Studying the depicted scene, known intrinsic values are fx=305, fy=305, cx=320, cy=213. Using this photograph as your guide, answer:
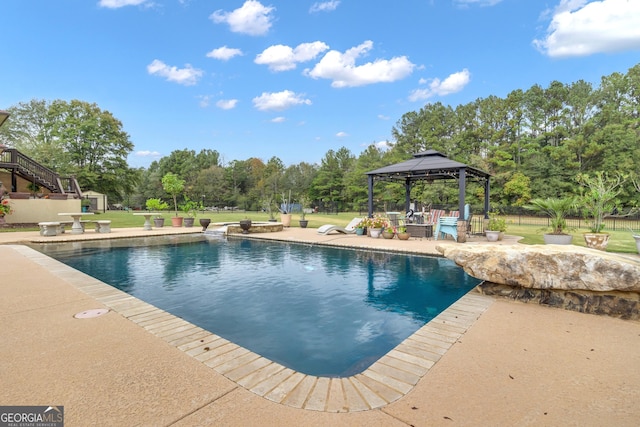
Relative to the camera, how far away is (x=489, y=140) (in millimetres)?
29141

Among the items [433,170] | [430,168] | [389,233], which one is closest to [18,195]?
[389,233]

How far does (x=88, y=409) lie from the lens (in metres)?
1.70

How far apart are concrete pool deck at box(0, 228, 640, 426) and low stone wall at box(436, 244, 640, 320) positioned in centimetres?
27

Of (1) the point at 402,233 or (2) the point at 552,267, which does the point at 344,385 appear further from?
(1) the point at 402,233

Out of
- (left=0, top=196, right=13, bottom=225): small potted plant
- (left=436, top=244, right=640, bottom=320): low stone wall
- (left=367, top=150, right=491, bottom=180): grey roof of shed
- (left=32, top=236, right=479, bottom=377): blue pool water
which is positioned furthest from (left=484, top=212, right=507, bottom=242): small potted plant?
(left=0, top=196, right=13, bottom=225): small potted plant

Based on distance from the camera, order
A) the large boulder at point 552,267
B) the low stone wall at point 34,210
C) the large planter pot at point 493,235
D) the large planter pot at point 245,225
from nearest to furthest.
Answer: the large boulder at point 552,267, the large planter pot at point 493,235, the large planter pot at point 245,225, the low stone wall at point 34,210

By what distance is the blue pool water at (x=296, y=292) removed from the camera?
3.31m

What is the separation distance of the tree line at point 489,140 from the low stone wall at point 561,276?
16.3 m

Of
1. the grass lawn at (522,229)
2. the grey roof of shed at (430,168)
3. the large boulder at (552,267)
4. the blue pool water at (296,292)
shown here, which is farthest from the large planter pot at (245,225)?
the large boulder at (552,267)

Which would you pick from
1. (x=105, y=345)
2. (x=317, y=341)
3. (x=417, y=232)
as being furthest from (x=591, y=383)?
(x=417, y=232)

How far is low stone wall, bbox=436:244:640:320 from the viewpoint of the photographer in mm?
3307

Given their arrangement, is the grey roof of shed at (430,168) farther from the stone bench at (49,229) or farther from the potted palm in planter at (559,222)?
the stone bench at (49,229)

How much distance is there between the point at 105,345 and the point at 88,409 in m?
0.97

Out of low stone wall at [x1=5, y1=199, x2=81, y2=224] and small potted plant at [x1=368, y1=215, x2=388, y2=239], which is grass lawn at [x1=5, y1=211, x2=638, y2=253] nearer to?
low stone wall at [x1=5, y1=199, x2=81, y2=224]
